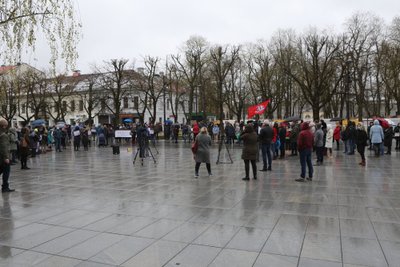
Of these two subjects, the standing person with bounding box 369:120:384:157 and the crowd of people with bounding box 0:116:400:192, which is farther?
the standing person with bounding box 369:120:384:157

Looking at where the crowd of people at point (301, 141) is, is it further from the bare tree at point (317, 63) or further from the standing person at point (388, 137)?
the bare tree at point (317, 63)

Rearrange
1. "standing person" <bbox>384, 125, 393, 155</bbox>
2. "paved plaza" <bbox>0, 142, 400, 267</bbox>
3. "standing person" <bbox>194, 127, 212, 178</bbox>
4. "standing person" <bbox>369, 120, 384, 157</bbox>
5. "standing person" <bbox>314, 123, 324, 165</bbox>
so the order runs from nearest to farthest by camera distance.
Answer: "paved plaza" <bbox>0, 142, 400, 267</bbox> → "standing person" <bbox>194, 127, 212, 178</bbox> → "standing person" <bbox>314, 123, 324, 165</bbox> → "standing person" <bbox>369, 120, 384, 157</bbox> → "standing person" <bbox>384, 125, 393, 155</bbox>

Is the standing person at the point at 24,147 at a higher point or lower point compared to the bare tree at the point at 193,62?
lower

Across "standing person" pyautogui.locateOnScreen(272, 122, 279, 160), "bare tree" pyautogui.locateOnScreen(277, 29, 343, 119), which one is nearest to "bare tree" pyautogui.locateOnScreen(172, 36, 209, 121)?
"bare tree" pyautogui.locateOnScreen(277, 29, 343, 119)

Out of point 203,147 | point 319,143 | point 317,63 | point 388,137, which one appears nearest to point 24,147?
point 203,147

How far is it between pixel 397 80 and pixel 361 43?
647 cm

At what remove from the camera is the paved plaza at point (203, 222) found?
422 centimetres

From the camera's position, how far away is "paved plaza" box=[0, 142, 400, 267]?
4.22 meters

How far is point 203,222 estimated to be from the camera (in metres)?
5.71

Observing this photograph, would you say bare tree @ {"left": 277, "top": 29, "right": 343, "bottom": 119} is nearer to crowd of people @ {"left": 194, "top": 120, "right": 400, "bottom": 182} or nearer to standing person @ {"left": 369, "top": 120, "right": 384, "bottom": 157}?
crowd of people @ {"left": 194, "top": 120, "right": 400, "bottom": 182}

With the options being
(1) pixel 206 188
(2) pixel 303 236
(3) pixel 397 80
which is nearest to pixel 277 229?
(2) pixel 303 236

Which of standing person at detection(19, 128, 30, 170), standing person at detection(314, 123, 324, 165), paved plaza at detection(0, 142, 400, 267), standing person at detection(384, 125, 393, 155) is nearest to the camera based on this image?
paved plaza at detection(0, 142, 400, 267)

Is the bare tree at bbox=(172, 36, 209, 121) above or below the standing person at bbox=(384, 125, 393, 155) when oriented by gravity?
above

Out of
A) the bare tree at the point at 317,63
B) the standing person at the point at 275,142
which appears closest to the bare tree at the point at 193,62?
the bare tree at the point at 317,63
